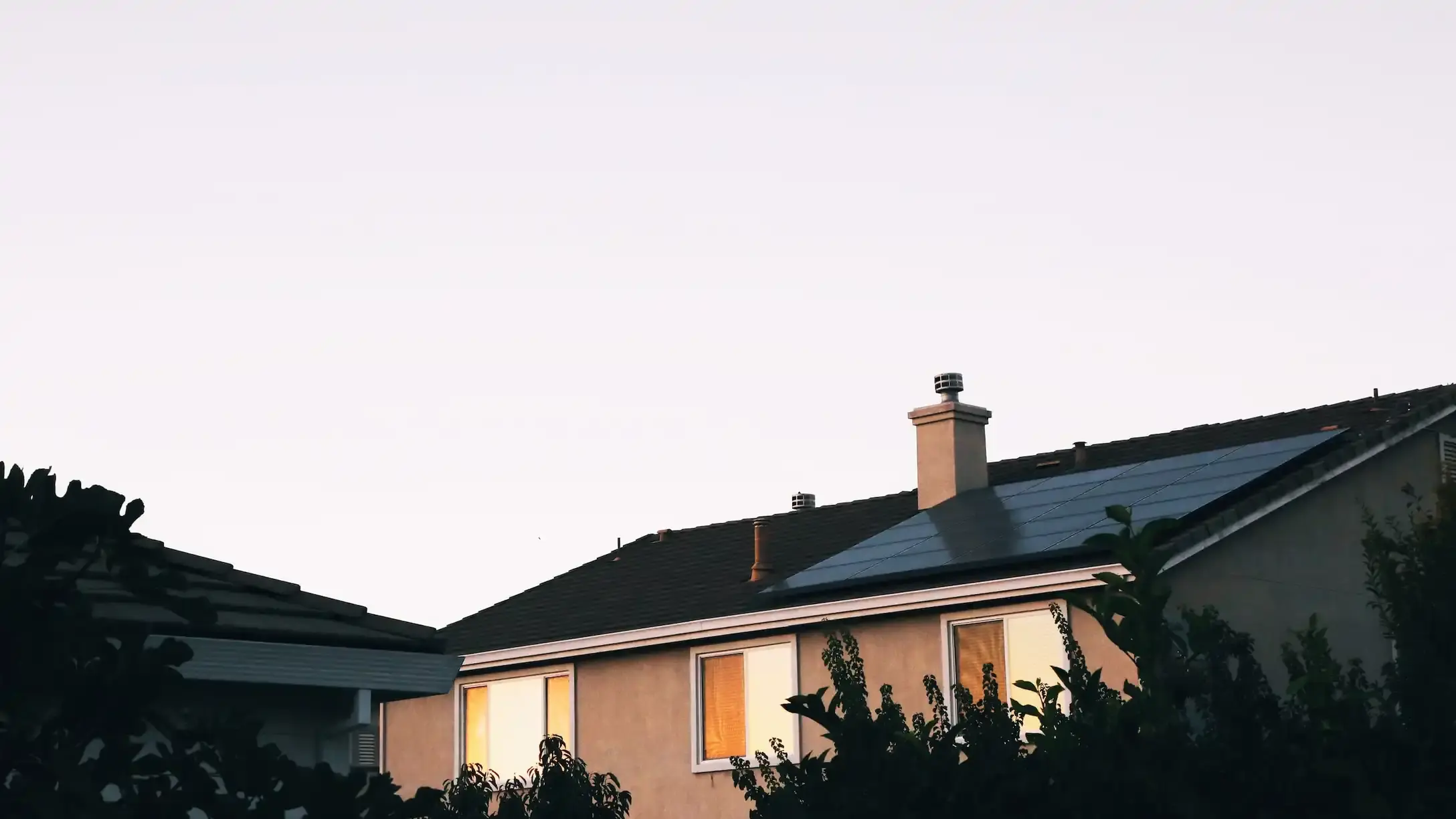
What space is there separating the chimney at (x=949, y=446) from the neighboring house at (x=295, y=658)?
1505cm

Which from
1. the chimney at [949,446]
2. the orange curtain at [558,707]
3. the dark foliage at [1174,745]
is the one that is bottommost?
the dark foliage at [1174,745]

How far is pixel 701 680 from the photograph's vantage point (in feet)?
86.1

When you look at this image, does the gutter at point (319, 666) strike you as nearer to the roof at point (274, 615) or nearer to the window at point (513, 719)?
the roof at point (274, 615)

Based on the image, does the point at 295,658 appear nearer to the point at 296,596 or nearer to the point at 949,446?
the point at 296,596

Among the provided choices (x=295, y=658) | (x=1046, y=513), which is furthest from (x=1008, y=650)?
(x=295, y=658)

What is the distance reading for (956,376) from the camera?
27.9 m

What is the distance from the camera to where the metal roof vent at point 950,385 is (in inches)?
1096

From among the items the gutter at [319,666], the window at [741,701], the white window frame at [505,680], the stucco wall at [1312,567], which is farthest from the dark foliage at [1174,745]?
the white window frame at [505,680]

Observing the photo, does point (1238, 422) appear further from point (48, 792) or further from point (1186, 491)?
point (48, 792)

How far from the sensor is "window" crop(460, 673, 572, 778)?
28156 millimetres

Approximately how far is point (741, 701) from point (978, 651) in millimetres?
3991

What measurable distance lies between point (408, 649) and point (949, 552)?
11.8m

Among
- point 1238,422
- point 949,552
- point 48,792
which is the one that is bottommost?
point 48,792

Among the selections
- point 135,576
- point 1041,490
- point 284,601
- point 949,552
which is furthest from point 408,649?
point 1041,490
